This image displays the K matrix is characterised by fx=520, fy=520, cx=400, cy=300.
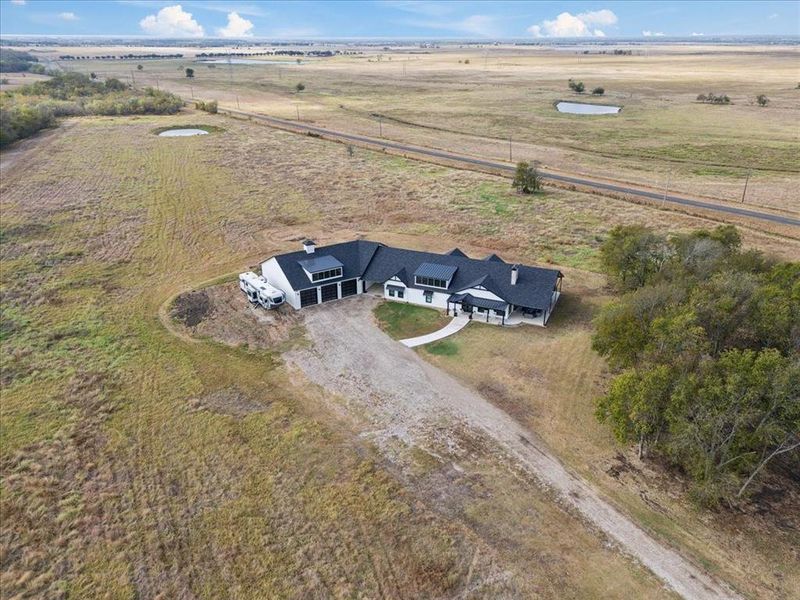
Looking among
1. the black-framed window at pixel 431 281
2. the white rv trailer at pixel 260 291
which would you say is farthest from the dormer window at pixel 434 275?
the white rv trailer at pixel 260 291

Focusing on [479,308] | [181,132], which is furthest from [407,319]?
[181,132]

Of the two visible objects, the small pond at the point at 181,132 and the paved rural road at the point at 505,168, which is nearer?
the paved rural road at the point at 505,168

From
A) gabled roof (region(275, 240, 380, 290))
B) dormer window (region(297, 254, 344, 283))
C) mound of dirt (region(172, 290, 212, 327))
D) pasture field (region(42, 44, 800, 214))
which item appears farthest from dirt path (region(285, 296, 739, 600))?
pasture field (region(42, 44, 800, 214))

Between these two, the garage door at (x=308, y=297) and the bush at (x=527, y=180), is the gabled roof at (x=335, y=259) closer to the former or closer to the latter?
the garage door at (x=308, y=297)

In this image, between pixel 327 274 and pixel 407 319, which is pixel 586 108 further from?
pixel 407 319

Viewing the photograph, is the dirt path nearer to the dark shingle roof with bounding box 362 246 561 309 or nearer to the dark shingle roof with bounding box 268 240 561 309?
the dark shingle roof with bounding box 268 240 561 309

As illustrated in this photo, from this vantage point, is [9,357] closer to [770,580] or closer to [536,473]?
[536,473]

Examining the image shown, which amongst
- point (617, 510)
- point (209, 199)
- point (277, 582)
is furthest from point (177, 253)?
point (617, 510)
